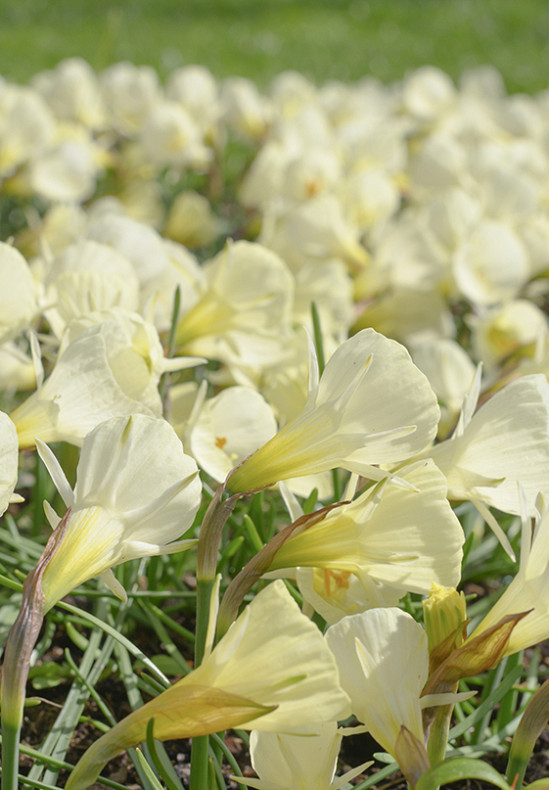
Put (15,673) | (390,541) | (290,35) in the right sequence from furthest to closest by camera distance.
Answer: (290,35) → (390,541) → (15,673)

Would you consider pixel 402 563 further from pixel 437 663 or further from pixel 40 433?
pixel 40 433

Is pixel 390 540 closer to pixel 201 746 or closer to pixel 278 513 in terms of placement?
pixel 201 746

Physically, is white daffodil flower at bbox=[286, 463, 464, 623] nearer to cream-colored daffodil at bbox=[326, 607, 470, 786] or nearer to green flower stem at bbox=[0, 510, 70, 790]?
cream-colored daffodil at bbox=[326, 607, 470, 786]

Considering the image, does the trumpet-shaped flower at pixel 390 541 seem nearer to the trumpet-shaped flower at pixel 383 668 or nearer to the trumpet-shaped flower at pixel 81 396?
the trumpet-shaped flower at pixel 383 668

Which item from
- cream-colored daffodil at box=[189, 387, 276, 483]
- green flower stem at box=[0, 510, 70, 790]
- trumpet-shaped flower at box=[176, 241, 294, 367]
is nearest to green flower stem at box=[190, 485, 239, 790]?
green flower stem at box=[0, 510, 70, 790]

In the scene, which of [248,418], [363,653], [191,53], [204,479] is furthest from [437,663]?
[191,53]

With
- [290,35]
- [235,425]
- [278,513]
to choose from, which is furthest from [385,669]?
[290,35]

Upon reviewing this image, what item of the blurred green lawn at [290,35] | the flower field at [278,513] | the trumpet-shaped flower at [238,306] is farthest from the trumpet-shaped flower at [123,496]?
the blurred green lawn at [290,35]
